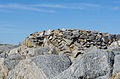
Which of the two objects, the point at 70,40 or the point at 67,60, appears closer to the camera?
the point at 67,60

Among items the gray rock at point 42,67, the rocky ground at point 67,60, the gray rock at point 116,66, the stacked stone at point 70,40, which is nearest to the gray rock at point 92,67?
the rocky ground at point 67,60

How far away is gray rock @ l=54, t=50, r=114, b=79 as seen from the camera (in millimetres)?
7254

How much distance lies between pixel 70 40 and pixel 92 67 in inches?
374

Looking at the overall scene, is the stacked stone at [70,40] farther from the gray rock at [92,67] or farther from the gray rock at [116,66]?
the gray rock at [116,66]

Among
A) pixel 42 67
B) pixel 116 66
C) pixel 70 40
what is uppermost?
pixel 116 66

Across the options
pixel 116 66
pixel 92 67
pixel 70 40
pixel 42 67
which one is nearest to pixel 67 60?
→ pixel 42 67

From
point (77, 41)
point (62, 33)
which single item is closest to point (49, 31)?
point (62, 33)

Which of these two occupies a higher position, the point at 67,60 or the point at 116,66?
the point at 116,66

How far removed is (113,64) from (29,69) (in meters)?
3.51

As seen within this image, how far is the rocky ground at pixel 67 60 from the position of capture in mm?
7309

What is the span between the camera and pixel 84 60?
746cm

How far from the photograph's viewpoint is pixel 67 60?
10.1m

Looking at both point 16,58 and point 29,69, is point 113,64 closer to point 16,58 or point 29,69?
point 29,69

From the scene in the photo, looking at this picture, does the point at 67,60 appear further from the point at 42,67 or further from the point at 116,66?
the point at 116,66
